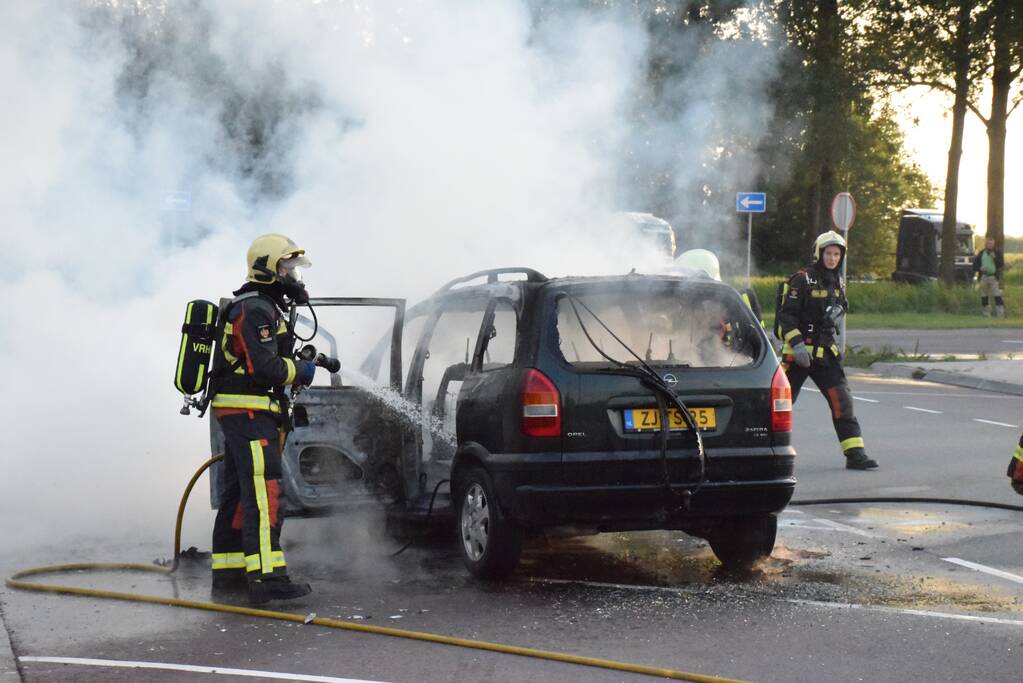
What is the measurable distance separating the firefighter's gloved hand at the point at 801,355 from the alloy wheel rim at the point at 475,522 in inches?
187

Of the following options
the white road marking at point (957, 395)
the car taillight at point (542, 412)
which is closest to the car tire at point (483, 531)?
the car taillight at point (542, 412)

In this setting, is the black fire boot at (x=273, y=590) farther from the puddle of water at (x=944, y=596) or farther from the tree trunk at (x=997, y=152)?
the tree trunk at (x=997, y=152)

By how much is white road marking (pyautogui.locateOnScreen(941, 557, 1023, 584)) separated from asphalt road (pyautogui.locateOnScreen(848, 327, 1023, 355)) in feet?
51.5

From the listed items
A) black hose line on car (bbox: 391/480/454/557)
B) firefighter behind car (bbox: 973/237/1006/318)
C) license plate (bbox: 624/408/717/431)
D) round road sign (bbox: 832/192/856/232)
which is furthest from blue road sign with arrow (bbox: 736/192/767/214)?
license plate (bbox: 624/408/717/431)

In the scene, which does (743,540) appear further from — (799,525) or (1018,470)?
(1018,470)

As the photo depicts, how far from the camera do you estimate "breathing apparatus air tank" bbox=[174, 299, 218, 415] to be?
711cm

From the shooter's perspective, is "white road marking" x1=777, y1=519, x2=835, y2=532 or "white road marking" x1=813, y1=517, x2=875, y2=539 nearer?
"white road marking" x1=813, y1=517, x2=875, y2=539

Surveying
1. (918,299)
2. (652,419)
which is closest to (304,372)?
(652,419)

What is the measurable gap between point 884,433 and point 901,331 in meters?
16.8

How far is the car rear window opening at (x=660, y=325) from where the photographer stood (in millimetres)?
7289

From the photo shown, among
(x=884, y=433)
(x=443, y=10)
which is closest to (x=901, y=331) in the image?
(x=884, y=433)

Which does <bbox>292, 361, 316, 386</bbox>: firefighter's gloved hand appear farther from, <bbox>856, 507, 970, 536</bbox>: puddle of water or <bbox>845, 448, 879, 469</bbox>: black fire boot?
<bbox>845, 448, 879, 469</bbox>: black fire boot

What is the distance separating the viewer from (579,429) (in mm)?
7020

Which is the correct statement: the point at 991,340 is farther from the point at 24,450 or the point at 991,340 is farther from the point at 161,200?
the point at 24,450
